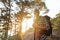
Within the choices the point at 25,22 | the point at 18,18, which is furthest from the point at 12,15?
the point at 25,22

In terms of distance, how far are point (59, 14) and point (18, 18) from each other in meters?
12.3

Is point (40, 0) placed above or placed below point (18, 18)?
above

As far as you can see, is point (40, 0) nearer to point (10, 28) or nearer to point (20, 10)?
point (20, 10)

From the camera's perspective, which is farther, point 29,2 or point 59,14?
point 59,14

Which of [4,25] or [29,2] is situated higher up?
[29,2]

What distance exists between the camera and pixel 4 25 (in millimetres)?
26859

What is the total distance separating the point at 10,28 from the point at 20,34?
2.13 metres

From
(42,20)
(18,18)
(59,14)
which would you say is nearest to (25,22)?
(18,18)

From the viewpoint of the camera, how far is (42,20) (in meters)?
27.6

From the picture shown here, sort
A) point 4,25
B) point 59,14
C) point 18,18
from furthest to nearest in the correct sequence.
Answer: point 59,14 → point 18,18 → point 4,25

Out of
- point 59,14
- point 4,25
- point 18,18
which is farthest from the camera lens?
point 59,14

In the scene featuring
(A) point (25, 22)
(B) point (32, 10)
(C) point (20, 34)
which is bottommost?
(C) point (20, 34)

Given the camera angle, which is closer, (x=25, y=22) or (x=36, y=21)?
(x=36, y=21)

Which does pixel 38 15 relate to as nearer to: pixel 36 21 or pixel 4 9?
pixel 36 21
